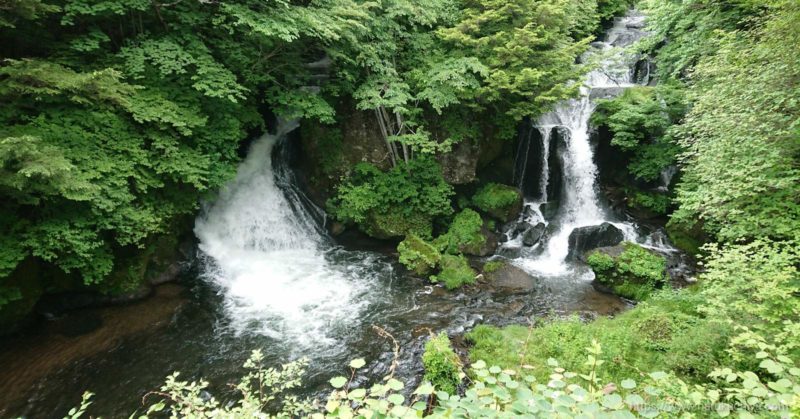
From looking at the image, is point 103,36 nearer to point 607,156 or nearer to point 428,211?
point 428,211

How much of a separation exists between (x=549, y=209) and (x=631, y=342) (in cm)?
863

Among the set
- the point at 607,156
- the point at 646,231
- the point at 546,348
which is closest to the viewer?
the point at 546,348

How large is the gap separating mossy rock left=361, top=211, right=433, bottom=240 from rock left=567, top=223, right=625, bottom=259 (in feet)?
16.3

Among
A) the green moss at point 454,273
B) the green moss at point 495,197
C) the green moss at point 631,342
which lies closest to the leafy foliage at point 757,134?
the green moss at point 631,342

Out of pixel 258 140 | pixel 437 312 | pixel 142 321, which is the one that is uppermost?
pixel 258 140

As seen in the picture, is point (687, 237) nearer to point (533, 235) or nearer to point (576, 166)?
point (576, 166)

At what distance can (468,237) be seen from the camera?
12.9m

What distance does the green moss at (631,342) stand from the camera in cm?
551

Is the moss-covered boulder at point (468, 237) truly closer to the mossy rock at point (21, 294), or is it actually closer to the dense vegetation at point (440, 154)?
the dense vegetation at point (440, 154)

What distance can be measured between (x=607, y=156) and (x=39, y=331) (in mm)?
18229

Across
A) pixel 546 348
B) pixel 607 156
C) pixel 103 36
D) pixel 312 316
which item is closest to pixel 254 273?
pixel 312 316

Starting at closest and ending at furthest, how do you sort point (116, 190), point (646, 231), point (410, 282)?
point (116, 190)
point (410, 282)
point (646, 231)

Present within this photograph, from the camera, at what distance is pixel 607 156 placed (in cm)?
1501

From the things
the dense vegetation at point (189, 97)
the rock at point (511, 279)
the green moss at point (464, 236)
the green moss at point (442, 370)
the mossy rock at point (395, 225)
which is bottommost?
the rock at point (511, 279)
